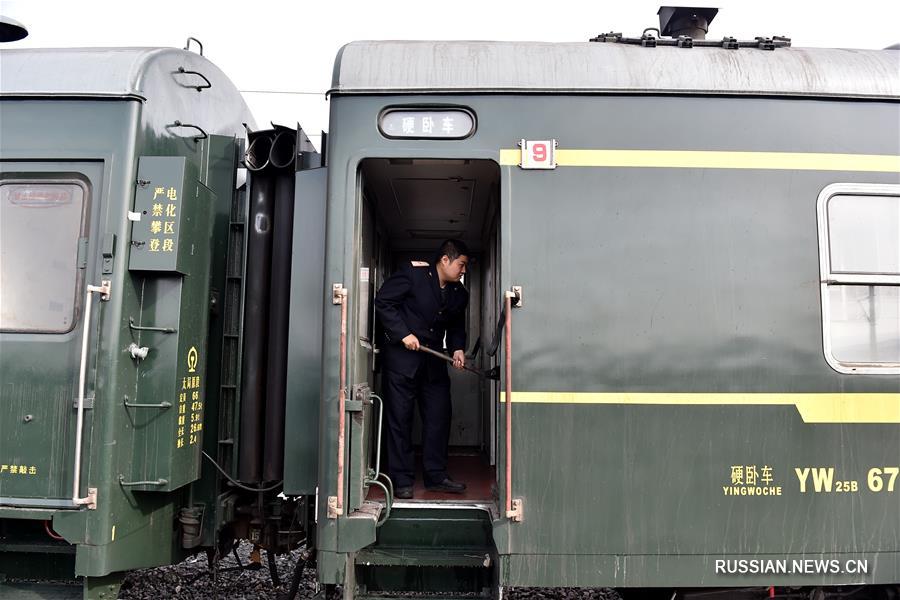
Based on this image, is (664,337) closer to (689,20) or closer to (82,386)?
(689,20)

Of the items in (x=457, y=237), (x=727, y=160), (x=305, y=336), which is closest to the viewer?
(x=727, y=160)

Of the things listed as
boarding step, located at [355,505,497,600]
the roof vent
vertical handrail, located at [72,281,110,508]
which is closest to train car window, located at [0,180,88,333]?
vertical handrail, located at [72,281,110,508]

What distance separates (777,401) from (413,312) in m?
2.24

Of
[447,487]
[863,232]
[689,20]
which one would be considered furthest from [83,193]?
[863,232]

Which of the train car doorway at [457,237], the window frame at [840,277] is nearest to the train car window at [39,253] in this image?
the train car doorway at [457,237]

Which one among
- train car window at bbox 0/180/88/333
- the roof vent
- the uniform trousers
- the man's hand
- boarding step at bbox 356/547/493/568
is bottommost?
boarding step at bbox 356/547/493/568

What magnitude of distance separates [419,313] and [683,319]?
5.80 ft

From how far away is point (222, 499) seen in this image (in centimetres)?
371

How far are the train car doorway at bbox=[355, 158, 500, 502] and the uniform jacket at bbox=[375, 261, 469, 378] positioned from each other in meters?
0.16

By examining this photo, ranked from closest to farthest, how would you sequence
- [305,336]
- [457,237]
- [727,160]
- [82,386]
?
[82,386]
[727,160]
[305,336]
[457,237]

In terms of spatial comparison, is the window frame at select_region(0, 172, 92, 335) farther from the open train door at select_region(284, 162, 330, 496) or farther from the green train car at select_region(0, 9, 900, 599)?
the open train door at select_region(284, 162, 330, 496)

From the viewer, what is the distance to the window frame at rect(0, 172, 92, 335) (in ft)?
10.2

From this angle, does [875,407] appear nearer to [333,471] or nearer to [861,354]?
[861,354]

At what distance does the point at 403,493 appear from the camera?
370 cm
